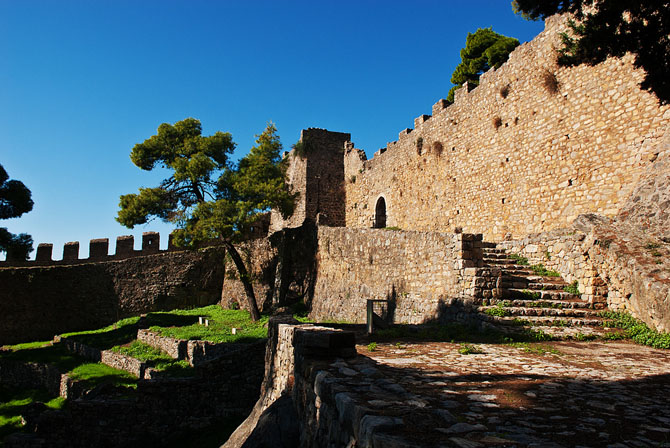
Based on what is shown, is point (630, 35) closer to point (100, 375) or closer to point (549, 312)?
point (549, 312)

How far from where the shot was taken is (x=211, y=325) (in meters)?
17.5

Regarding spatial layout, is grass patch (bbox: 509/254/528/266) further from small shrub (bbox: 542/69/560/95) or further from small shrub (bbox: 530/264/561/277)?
small shrub (bbox: 542/69/560/95)

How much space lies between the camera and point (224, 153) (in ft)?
64.0

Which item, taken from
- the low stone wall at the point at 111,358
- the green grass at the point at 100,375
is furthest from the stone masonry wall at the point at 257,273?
the green grass at the point at 100,375

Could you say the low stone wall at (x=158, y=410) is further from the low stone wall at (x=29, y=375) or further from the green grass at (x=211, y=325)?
the low stone wall at (x=29, y=375)

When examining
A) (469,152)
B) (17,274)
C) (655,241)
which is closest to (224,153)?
(469,152)

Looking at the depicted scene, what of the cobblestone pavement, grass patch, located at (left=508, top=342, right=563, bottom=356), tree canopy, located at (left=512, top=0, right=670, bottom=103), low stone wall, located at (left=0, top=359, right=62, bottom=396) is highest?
tree canopy, located at (left=512, top=0, right=670, bottom=103)

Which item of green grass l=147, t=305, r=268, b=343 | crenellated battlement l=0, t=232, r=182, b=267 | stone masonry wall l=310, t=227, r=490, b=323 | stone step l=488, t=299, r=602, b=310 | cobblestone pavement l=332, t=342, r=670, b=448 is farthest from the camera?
crenellated battlement l=0, t=232, r=182, b=267

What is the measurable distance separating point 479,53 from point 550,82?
55.0 ft

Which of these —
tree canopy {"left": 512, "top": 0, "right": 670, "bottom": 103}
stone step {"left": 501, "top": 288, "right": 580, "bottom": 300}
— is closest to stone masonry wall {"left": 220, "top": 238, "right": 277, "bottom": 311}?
stone step {"left": 501, "top": 288, "right": 580, "bottom": 300}

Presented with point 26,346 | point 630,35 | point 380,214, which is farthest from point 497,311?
point 26,346

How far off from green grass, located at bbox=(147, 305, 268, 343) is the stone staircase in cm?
803

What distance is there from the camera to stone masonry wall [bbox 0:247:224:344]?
844 inches

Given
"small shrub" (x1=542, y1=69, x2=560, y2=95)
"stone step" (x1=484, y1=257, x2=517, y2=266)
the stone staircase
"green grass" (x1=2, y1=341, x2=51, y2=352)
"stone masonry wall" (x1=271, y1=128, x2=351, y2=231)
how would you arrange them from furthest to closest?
"stone masonry wall" (x1=271, y1=128, x2=351, y2=231) → "green grass" (x1=2, y1=341, x2=51, y2=352) → "small shrub" (x1=542, y1=69, x2=560, y2=95) → "stone step" (x1=484, y1=257, x2=517, y2=266) → the stone staircase
